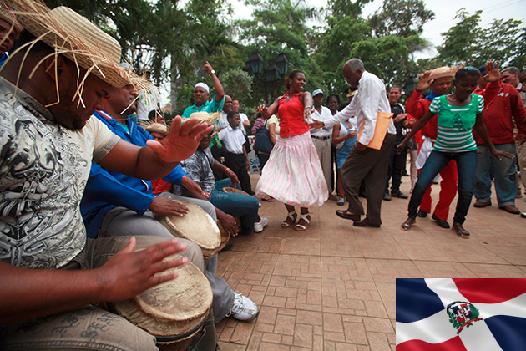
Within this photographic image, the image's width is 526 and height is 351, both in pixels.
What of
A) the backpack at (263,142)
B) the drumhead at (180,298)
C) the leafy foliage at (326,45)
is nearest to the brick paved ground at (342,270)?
the drumhead at (180,298)

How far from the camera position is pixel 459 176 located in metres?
3.95

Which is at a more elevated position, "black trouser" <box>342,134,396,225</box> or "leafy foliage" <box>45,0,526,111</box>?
"leafy foliage" <box>45,0,526,111</box>

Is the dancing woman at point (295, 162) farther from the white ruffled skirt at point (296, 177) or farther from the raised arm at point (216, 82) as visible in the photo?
the raised arm at point (216, 82)

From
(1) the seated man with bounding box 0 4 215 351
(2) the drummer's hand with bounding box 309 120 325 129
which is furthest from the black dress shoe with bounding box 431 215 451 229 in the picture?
(1) the seated man with bounding box 0 4 215 351

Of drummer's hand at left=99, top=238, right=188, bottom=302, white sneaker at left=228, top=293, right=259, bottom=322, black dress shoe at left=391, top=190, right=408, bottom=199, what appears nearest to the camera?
drummer's hand at left=99, top=238, right=188, bottom=302

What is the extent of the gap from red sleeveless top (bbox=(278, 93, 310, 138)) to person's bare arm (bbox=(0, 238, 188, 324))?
3444 millimetres

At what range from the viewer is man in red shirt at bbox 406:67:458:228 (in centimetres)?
430

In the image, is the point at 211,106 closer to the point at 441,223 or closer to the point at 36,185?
the point at 441,223

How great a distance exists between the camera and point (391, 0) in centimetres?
3094

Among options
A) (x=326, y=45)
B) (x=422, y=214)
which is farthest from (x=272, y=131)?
(x=326, y=45)

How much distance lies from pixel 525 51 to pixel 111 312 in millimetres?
30476

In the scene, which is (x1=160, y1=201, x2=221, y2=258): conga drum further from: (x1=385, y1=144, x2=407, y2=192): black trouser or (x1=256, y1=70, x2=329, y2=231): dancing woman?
(x1=385, y1=144, x2=407, y2=192): black trouser

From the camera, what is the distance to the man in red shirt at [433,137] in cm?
430

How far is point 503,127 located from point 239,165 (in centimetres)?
449
